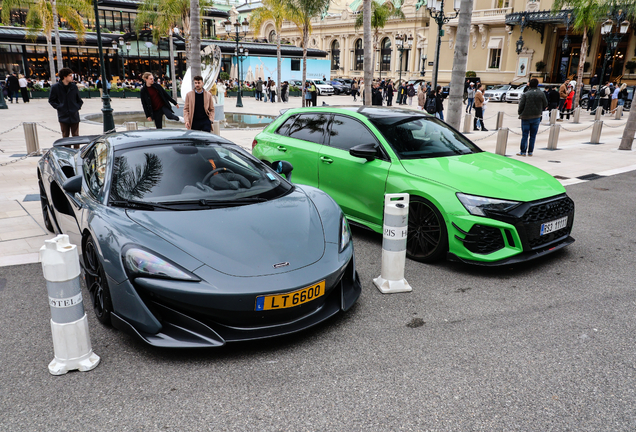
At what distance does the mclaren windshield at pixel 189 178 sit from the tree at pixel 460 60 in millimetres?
7341

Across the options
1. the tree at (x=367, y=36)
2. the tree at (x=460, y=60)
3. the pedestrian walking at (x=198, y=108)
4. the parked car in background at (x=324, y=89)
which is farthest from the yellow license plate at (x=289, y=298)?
the parked car in background at (x=324, y=89)

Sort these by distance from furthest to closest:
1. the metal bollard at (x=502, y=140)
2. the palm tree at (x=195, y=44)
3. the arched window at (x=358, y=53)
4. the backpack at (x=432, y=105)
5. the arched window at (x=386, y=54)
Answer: the arched window at (x=358, y=53), the arched window at (x=386, y=54), the backpack at (x=432, y=105), the palm tree at (x=195, y=44), the metal bollard at (x=502, y=140)

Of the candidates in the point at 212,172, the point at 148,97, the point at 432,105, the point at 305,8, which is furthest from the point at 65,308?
the point at 305,8

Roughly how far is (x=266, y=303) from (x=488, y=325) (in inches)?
72.9

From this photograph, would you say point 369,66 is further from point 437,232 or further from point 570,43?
point 570,43

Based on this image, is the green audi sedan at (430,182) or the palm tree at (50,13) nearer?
the green audi sedan at (430,182)

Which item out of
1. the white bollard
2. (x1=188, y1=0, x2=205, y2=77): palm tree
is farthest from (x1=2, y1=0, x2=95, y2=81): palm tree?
the white bollard

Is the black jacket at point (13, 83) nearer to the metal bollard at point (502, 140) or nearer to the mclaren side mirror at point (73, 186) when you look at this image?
the metal bollard at point (502, 140)

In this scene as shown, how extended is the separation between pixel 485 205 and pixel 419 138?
1463 millimetres

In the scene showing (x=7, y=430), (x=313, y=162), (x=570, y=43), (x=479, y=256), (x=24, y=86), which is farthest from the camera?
(x=570, y=43)

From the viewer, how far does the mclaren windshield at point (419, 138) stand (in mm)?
5538

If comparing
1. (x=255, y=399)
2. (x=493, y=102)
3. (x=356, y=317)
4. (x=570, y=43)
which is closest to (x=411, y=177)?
(x=356, y=317)

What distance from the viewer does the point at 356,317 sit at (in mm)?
3859

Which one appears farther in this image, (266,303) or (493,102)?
(493,102)
